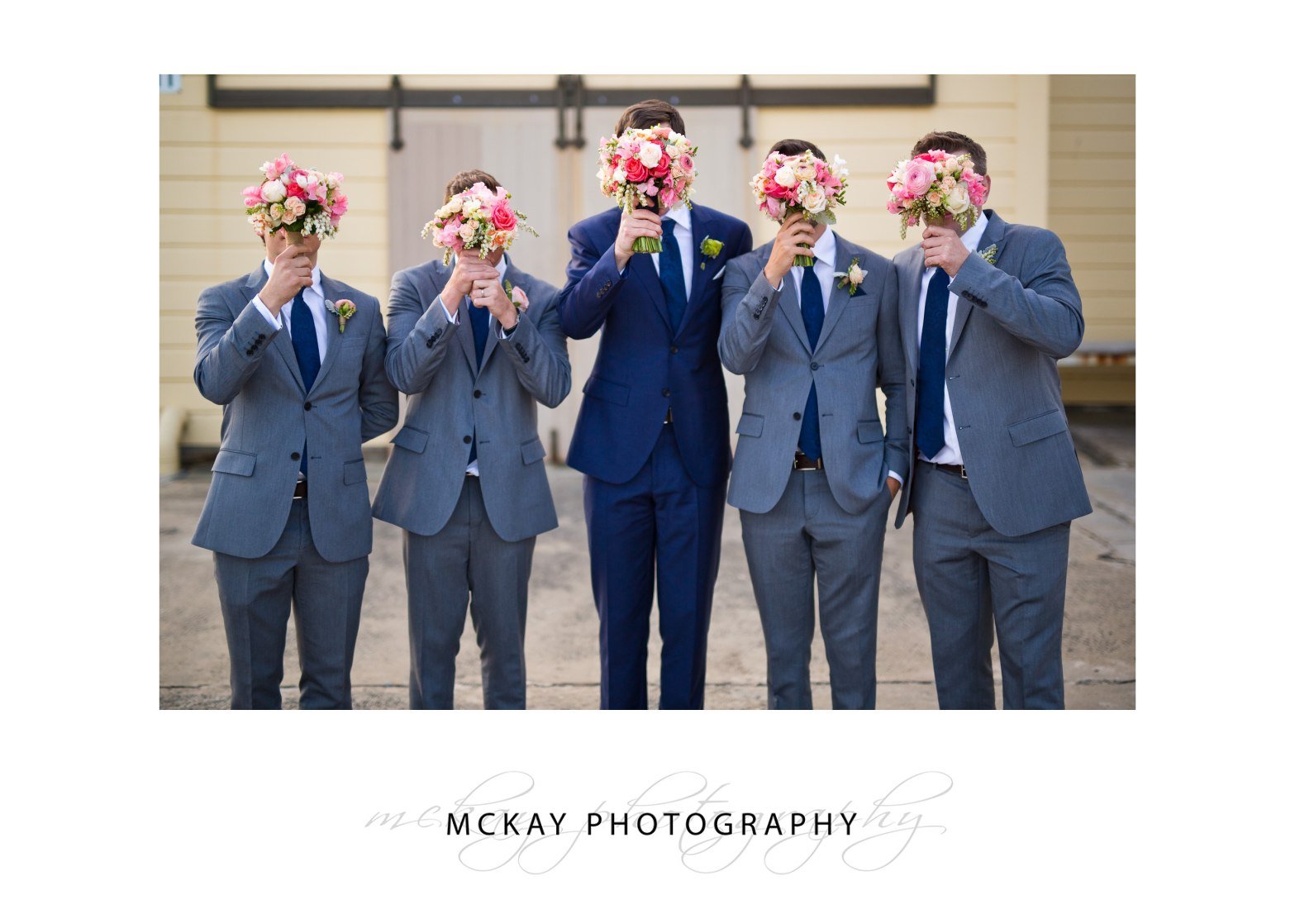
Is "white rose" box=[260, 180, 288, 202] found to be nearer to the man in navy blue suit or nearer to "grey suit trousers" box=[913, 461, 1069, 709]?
the man in navy blue suit

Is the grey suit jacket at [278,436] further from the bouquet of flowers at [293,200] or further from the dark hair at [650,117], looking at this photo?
the dark hair at [650,117]

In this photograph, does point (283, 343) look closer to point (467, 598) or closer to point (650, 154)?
point (467, 598)

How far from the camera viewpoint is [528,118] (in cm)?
983

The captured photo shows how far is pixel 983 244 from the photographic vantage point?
154 inches

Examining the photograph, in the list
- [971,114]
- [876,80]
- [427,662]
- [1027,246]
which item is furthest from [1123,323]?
[427,662]

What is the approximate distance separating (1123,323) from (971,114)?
3262 mm

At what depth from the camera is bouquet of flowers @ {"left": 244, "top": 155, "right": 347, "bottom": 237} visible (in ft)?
12.2

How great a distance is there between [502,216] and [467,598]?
138 centimetres

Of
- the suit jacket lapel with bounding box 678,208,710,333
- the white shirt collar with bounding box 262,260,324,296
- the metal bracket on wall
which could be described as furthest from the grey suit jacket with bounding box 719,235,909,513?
the metal bracket on wall

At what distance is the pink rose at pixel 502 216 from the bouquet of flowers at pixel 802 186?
808 millimetres

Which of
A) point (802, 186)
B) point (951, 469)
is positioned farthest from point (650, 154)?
point (951, 469)

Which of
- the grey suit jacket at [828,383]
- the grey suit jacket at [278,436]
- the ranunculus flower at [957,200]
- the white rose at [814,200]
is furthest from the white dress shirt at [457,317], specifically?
the ranunculus flower at [957,200]
